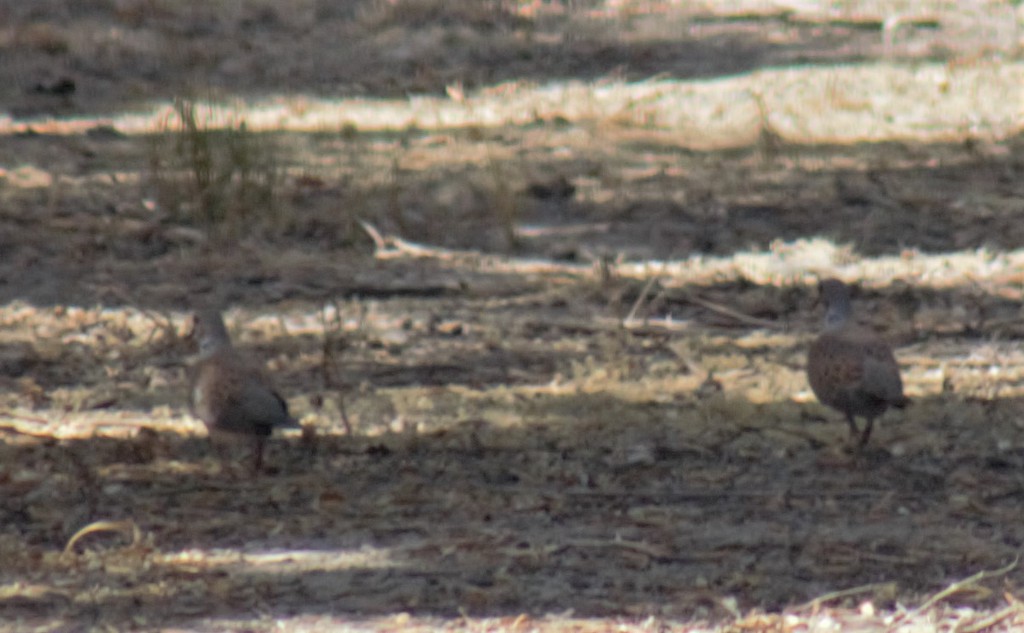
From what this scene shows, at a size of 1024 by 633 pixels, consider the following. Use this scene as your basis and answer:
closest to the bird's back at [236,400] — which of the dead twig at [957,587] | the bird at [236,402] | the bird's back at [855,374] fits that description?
the bird at [236,402]

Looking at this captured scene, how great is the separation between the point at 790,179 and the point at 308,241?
8.39ft

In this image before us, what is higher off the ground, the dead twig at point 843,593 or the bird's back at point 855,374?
the bird's back at point 855,374

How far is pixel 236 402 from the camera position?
4.84 metres

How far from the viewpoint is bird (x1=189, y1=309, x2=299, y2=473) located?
484cm

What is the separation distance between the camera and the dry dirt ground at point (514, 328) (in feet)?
13.9

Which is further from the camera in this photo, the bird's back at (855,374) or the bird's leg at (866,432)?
the bird's leg at (866,432)

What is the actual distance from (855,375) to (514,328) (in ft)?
6.28

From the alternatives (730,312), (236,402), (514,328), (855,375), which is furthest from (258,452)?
(730,312)

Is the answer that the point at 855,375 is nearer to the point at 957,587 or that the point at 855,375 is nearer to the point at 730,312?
the point at 957,587

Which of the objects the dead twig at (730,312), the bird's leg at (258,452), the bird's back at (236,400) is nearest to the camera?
the bird's back at (236,400)

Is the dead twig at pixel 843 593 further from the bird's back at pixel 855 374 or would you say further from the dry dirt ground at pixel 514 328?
the bird's back at pixel 855 374

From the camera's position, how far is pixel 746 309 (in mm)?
6945

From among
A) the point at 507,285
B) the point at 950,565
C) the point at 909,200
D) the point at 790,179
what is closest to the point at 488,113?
the point at 790,179

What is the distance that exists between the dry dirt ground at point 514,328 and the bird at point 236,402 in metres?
0.16
